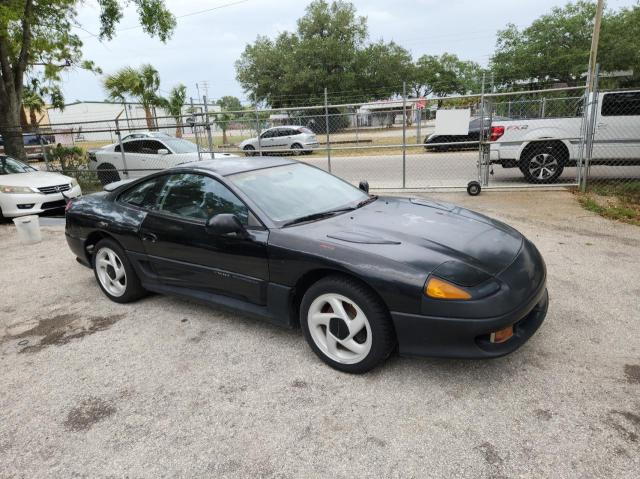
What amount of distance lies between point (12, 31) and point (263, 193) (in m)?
12.5

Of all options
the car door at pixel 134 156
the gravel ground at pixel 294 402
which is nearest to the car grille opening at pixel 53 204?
the car door at pixel 134 156

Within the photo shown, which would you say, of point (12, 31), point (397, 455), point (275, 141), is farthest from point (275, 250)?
point (275, 141)

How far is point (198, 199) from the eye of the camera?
12.0ft

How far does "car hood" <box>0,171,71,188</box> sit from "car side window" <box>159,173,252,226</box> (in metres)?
6.24

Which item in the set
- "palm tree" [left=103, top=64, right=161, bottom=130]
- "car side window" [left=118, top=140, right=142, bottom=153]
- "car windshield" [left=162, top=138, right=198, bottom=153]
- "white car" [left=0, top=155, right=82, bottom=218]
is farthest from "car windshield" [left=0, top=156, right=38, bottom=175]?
"palm tree" [left=103, top=64, right=161, bottom=130]

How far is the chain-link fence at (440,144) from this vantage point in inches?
343

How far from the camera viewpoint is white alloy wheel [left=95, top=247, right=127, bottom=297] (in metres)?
4.29

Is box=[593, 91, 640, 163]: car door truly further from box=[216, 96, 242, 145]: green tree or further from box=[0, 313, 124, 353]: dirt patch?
box=[0, 313, 124, 353]: dirt patch

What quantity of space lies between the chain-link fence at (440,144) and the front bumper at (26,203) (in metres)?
1.77

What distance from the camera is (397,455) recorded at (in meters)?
2.24

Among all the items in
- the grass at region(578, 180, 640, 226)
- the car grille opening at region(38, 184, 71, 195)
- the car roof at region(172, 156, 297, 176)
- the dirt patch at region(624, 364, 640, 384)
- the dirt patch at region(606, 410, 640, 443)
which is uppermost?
the car roof at region(172, 156, 297, 176)

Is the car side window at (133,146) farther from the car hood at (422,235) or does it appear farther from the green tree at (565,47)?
the green tree at (565,47)

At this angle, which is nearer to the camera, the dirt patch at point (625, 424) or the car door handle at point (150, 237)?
the dirt patch at point (625, 424)

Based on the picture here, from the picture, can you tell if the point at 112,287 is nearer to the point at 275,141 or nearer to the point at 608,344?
the point at 608,344
